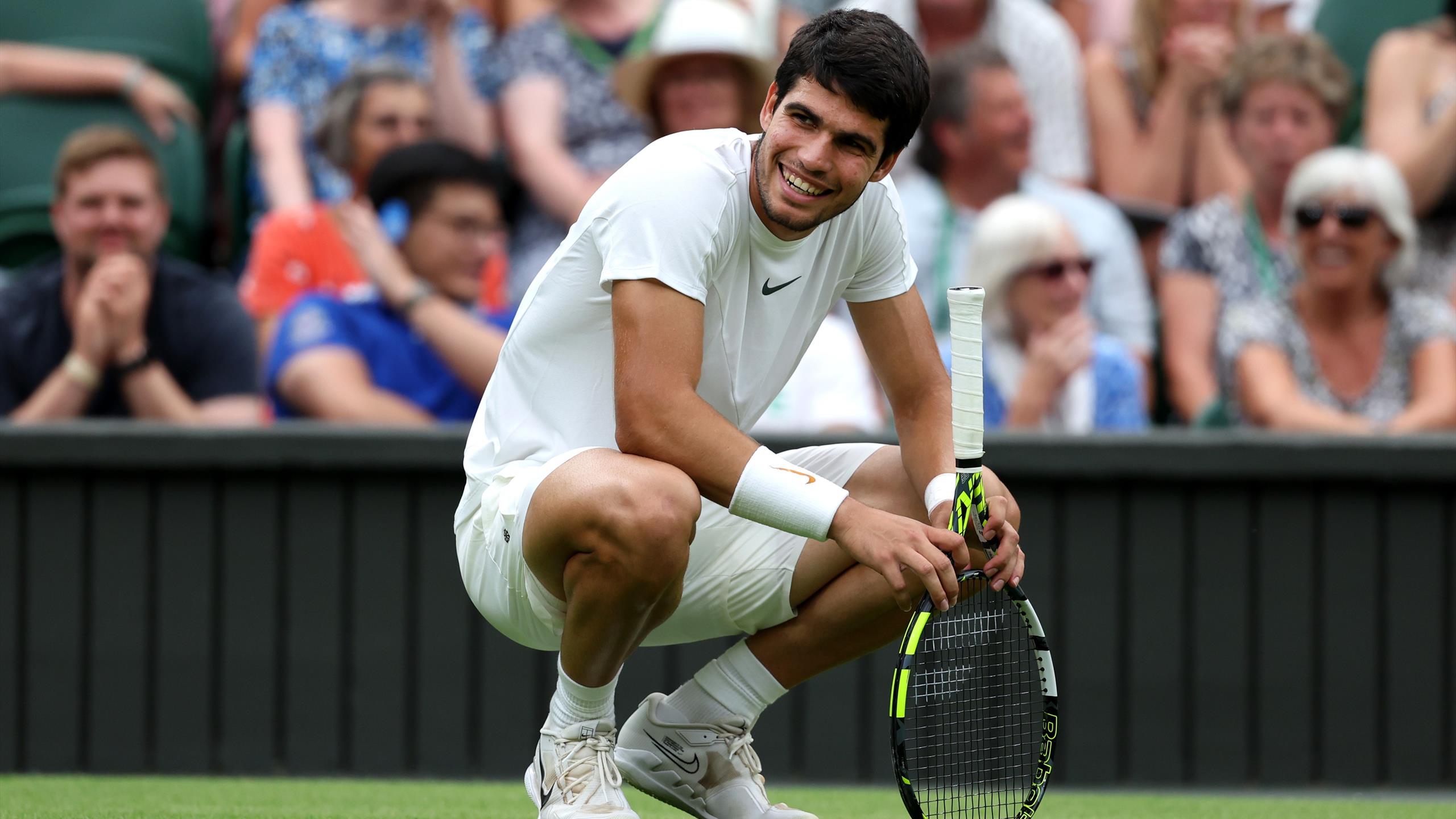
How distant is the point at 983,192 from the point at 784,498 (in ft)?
11.6

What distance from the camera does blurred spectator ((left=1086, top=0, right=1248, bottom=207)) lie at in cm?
642

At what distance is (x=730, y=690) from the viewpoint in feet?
10.6

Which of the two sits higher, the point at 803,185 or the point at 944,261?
the point at 944,261

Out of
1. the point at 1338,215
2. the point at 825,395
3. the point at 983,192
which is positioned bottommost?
the point at 825,395

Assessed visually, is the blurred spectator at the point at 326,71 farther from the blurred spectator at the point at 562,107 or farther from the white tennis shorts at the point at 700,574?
the white tennis shorts at the point at 700,574

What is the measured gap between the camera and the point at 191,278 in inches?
225

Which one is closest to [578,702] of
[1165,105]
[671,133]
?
[671,133]

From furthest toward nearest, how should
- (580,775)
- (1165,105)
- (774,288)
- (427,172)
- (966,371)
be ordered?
(1165,105) → (427,172) → (774,288) → (580,775) → (966,371)

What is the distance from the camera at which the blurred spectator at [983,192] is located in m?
6.04

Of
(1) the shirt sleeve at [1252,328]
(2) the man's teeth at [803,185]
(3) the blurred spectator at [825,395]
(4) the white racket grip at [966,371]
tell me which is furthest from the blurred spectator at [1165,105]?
(4) the white racket grip at [966,371]

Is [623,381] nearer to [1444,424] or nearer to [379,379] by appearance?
[379,379]

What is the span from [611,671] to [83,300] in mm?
3231

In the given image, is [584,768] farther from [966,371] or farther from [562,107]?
[562,107]

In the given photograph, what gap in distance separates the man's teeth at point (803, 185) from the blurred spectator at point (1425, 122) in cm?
394
